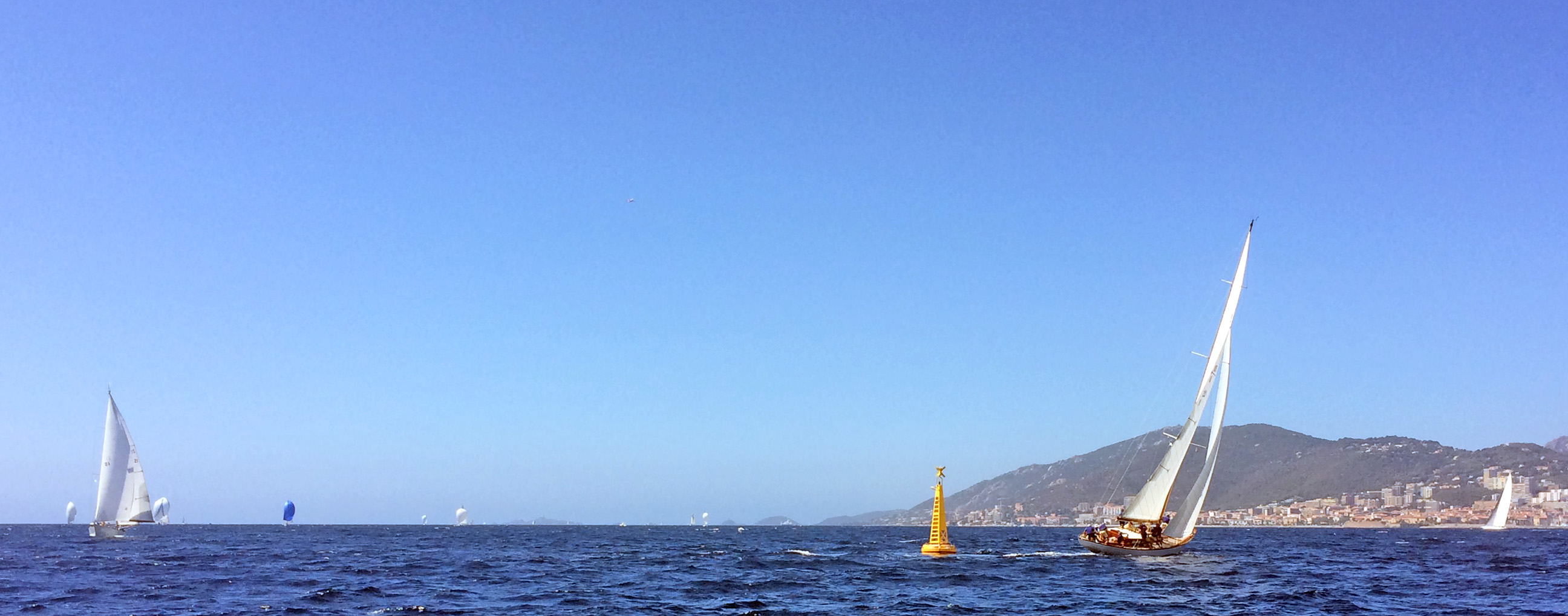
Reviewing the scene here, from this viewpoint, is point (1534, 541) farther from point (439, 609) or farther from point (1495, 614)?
point (439, 609)

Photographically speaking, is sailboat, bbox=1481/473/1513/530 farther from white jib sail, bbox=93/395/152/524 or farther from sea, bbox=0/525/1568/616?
white jib sail, bbox=93/395/152/524

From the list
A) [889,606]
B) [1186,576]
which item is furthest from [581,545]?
[889,606]

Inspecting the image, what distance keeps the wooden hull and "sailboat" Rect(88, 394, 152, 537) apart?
94.5 m

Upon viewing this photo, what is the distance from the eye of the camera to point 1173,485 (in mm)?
76312

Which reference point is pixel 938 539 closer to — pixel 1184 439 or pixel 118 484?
pixel 1184 439

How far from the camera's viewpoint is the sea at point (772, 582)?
1784 inches

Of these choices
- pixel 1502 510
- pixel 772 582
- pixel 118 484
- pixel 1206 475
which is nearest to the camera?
pixel 772 582

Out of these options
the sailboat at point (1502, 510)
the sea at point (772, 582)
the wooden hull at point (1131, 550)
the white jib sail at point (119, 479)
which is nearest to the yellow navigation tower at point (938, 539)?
the sea at point (772, 582)

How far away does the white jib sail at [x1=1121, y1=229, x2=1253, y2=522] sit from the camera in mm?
73062

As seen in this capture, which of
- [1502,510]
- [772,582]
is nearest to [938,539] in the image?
[772,582]

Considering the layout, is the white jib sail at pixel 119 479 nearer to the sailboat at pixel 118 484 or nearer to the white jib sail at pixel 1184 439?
the sailboat at pixel 118 484

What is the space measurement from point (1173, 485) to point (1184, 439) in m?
4.00

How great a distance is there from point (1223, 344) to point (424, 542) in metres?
96.0

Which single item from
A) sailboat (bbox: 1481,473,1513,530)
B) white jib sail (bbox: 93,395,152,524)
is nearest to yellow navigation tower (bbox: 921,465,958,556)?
white jib sail (bbox: 93,395,152,524)
